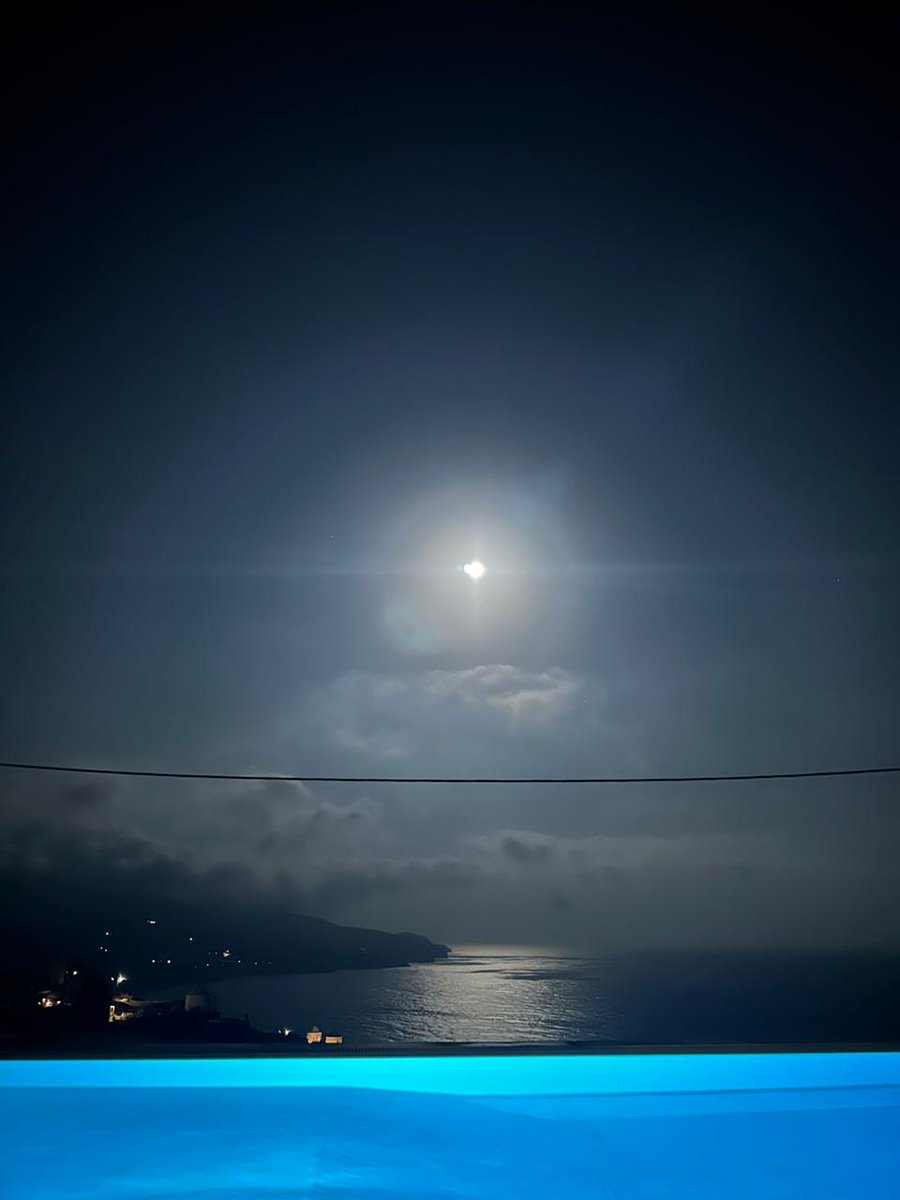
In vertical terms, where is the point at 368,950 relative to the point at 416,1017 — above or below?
above

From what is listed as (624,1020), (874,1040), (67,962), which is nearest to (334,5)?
(874,1040)

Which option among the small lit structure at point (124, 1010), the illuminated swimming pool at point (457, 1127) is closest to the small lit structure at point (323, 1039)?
the illuminated swimming pool at point (457, 1127)

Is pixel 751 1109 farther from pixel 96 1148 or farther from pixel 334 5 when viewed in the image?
pixel 334 5

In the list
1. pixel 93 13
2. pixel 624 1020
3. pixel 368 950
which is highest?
pixel 93 13

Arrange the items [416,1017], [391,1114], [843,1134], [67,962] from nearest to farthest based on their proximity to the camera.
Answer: [843,1134] < [391,1114] < [67,962] < [416,1017]

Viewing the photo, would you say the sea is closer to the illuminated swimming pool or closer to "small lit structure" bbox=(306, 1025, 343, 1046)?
"small lit structure" bbox=(306, 1025, 343, 1046)

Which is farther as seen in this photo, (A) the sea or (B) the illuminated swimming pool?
(A) the sea

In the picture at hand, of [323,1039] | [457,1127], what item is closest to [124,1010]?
[323,1039]

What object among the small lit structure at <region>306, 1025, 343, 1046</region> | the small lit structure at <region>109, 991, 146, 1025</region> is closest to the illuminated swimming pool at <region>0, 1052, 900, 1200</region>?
the small lit structure at <region>306, 1025, 343, 1046</region>

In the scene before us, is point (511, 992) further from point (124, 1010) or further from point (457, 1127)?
point (457, 1127)
